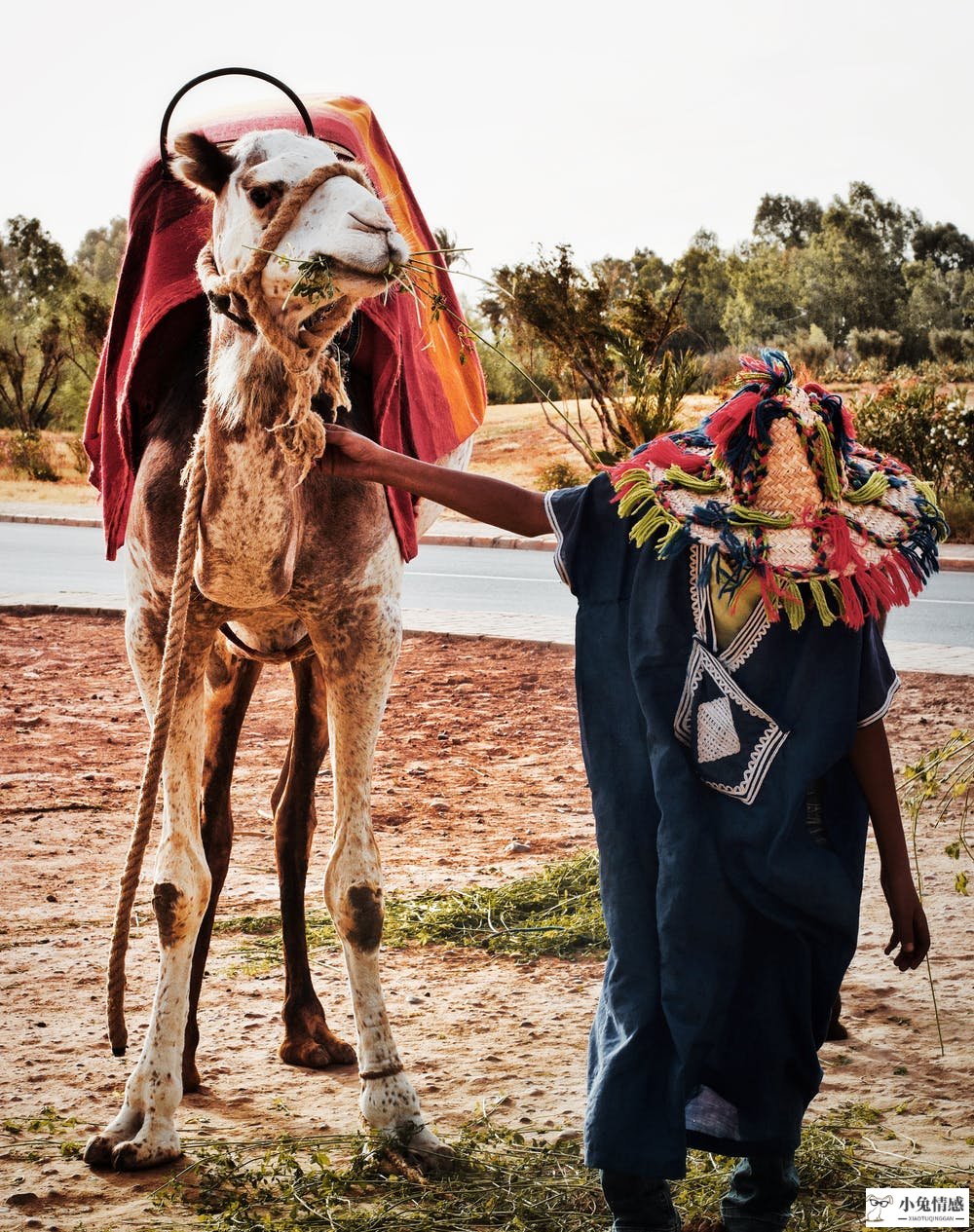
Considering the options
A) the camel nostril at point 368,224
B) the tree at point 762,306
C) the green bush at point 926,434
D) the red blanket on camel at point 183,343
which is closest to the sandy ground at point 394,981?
the red blanket on camel at point 183,343

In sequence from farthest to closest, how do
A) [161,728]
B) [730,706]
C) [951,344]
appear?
1. [951,344]
2. [161,728]
3. [730,706]

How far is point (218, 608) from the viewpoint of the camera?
3.64m

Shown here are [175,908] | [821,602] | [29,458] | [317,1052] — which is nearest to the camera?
[821,602]

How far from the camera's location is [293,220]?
2951mm

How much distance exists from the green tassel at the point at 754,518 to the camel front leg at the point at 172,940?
1581mm

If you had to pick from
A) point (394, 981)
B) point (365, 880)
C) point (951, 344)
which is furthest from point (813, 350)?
point (365, 880)

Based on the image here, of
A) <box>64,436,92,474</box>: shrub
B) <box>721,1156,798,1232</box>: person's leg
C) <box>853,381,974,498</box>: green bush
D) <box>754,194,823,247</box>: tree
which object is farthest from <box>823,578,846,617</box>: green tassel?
<box>754,194,823,247</box>: tree

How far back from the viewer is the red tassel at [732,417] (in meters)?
2.63

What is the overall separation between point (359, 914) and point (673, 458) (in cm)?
173

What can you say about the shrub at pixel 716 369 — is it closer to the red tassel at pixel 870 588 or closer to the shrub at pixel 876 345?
the shrub at pixel 876 345

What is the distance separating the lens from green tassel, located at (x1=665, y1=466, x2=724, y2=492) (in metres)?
2.67

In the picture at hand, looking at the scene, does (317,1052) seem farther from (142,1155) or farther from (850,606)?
(850,606)

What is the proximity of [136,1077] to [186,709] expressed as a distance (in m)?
0.92

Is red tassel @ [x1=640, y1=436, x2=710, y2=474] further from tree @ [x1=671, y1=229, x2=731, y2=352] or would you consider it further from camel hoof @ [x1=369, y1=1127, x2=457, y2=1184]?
tree @ [x1=671, y1=229, x2=731, y2=352]
